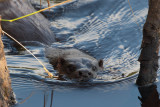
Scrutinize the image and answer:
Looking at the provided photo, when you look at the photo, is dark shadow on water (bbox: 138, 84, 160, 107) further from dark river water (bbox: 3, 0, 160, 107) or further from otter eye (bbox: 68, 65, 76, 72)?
otter eye (bbox: 68, 65, 76, 72)

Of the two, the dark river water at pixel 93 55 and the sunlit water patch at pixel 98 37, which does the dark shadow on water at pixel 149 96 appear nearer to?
the dark river water at pixel 93 55

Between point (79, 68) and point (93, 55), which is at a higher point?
point (93, 55)

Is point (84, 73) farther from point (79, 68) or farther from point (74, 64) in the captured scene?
point (74, 64)

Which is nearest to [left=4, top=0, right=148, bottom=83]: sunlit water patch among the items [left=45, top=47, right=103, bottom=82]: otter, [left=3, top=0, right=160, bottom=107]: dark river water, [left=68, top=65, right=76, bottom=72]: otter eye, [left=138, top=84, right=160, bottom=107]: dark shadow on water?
[left=3, top=0, right=160, bottom=107]: dark river water

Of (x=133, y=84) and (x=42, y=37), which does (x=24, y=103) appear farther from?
(x=42, y=37)

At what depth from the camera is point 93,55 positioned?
5.79 meters

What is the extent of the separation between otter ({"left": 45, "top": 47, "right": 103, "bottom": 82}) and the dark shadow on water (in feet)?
2.90

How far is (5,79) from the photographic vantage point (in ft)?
9.49

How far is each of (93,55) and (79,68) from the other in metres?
1.24

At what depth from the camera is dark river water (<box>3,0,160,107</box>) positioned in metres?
3.60

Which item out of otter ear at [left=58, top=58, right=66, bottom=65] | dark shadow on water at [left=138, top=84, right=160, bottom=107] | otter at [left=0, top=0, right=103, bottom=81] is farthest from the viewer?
otter ear at [left=58, top=58, right=66, bottom=65]

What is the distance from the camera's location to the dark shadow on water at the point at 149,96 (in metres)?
3.51

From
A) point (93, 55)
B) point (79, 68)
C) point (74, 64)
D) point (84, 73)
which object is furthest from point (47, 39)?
point (84, 73)

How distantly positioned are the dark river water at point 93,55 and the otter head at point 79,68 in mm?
109
